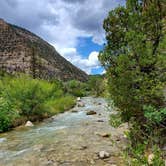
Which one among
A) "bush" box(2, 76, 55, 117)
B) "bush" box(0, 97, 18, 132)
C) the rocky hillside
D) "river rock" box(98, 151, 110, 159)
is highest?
the rocky hillside

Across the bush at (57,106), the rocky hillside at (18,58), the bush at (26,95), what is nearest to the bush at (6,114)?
the bush at (26,95)

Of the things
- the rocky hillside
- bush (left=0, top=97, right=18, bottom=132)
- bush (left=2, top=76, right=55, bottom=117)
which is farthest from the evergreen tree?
the rocky hillside

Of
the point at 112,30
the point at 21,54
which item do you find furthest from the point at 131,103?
the point at 21,54

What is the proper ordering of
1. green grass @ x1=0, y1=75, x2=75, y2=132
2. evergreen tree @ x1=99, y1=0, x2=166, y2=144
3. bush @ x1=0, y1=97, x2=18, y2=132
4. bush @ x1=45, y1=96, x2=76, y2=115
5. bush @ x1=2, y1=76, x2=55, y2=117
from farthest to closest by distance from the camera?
bush @ x1=45, y1=96, x2=76, y2=115 < bush @ x1=2, y1=76, x2=55, y2=117 < green grass @ x1=0, y1=75, x2=75, y2=132 < bush @ x1=0, y1=97, x2=18, y2=132 < evergreen tree @ x1=99, y1=0, x2=166, y2=144

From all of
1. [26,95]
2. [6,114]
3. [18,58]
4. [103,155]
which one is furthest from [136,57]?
[18,58]

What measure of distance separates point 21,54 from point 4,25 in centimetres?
2091

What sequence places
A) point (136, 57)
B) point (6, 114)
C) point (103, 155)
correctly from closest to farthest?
point (103, 155), point (136, 57), point (6, 114)

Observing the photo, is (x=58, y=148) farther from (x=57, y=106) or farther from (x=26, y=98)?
(x=57, y=106)

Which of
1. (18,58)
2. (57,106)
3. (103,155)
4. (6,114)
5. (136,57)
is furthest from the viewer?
(18,58)

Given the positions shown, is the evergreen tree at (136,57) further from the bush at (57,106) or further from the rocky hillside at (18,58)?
the rocky hillside at (18,58)

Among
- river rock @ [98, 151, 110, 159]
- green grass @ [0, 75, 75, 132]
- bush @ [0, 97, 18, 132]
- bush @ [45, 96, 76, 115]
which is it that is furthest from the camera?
bush @ [45, 96, 76, 115]

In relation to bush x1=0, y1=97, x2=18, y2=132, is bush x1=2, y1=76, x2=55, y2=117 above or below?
above

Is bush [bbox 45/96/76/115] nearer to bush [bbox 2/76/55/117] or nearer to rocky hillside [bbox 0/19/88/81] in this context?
bush [bbox 2/76/55/117]

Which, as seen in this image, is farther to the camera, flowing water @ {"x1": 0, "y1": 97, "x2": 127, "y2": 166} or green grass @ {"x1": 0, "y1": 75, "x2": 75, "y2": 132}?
green grass @ {"x1": 0, "y1": 75, "x2": 75, "y2": 132}
